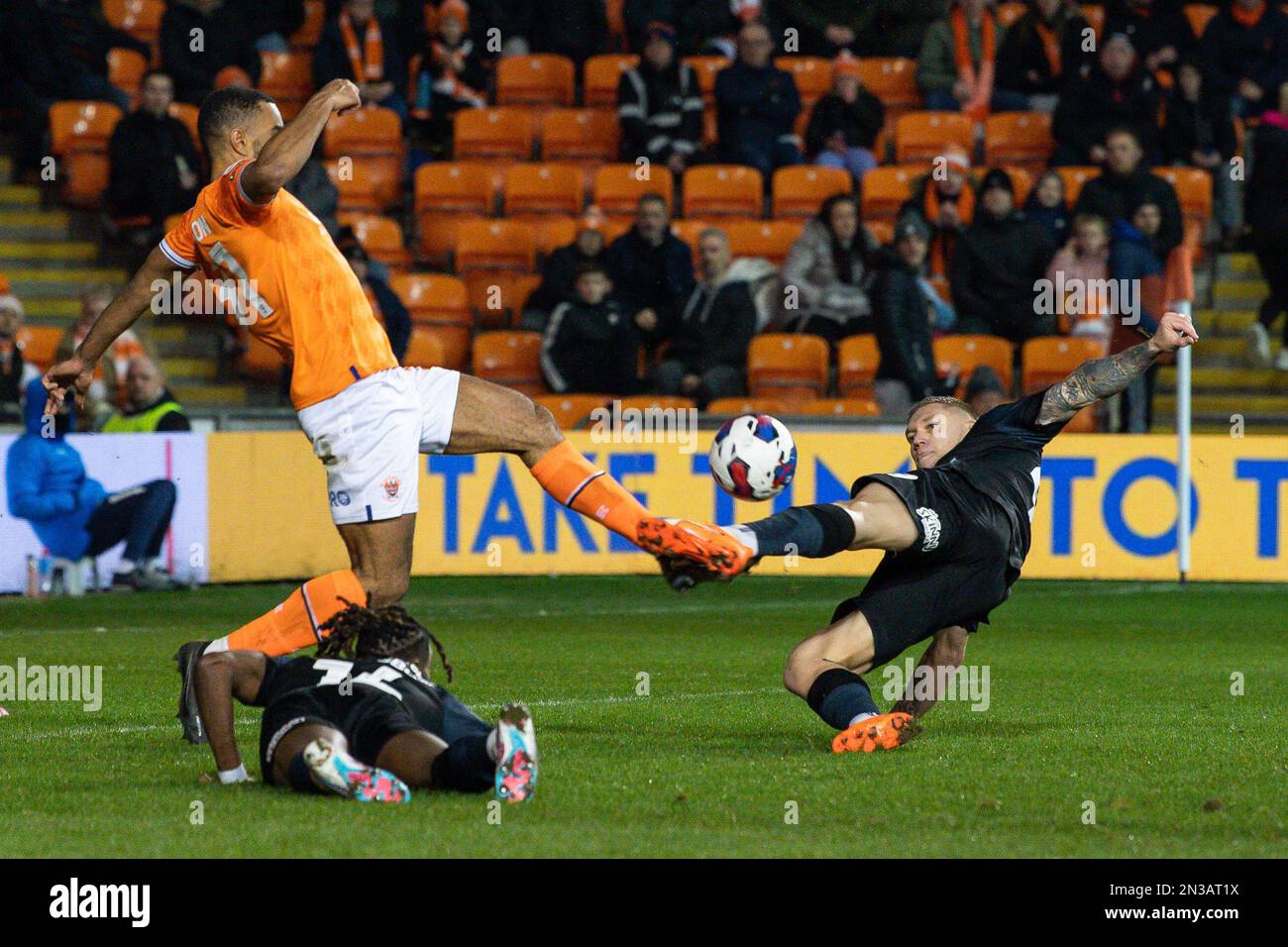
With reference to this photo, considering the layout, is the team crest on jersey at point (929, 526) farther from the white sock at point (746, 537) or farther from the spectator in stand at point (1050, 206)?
the spectator in stand at point (1050, 206)

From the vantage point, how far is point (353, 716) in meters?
5.86

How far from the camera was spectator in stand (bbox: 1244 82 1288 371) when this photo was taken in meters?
17.4

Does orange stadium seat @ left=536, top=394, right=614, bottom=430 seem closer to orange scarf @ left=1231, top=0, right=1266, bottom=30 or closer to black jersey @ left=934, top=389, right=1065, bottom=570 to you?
orange scarf @ left=1231, top=0, right=1266, bottom=30

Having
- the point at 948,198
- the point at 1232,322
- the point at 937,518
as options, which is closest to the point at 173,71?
the point at 948,198

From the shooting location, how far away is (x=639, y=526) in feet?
21.8

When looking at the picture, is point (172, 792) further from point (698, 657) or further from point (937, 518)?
point (698, 657)

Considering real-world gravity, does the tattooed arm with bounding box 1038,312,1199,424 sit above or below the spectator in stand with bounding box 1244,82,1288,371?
below

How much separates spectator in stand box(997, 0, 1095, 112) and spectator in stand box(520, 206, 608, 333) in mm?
4729

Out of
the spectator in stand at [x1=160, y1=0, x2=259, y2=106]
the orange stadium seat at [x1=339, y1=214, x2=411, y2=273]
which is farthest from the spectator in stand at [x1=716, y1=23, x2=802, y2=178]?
the spectator in stand at [x1=160, y1=0, x2=259, y2=106]

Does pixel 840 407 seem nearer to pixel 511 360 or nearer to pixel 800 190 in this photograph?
pixel 511 360

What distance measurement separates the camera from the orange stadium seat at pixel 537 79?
65.5 ft

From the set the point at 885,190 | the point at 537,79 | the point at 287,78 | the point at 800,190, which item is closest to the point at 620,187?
the point at 800,190

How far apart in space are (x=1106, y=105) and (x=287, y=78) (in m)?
7.75

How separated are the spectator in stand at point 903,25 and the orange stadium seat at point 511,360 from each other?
577 cm
